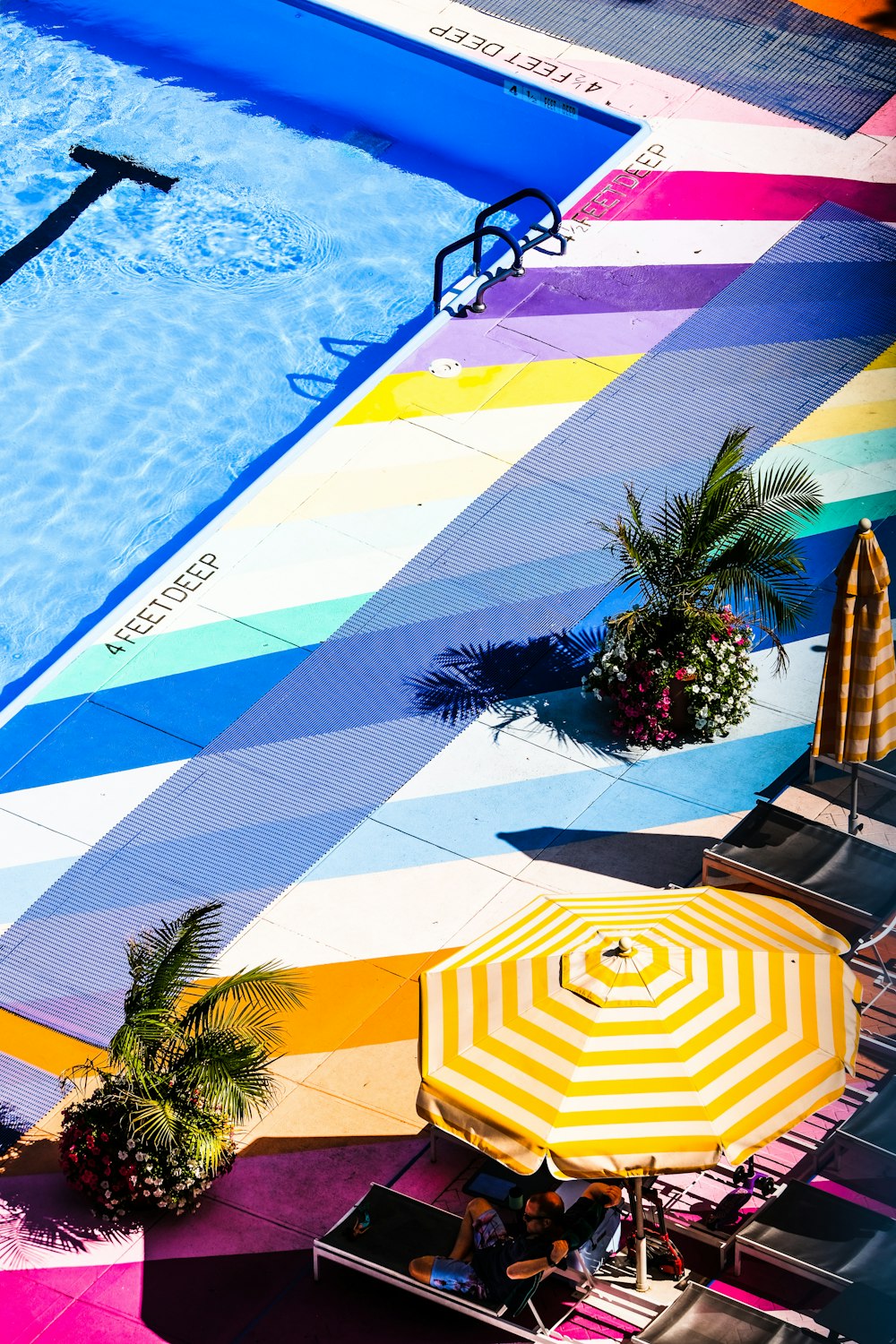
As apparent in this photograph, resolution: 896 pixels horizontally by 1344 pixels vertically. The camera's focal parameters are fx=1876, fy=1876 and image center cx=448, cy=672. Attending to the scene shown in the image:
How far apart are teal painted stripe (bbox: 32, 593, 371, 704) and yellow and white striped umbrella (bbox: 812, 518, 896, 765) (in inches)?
164

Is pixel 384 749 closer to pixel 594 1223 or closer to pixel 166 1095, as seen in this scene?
pixel 166 1095

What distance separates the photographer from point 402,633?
534 inches

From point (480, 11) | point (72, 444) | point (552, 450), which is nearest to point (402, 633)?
point (552, 450)

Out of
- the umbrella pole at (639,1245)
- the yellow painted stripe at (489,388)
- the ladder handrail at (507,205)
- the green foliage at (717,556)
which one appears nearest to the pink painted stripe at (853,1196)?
the umbrella pole at (639,1245)

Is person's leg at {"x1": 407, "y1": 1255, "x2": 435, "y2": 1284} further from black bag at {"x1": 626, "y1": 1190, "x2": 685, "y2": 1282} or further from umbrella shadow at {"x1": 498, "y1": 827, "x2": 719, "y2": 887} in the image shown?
umbrella shadow at {"x1": 498, "y1": 827, "x2": 719, "y2": 887}

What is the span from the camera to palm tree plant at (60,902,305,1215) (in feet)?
31.5

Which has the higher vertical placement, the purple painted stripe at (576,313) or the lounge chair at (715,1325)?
the purple painted stripe at (576,313)

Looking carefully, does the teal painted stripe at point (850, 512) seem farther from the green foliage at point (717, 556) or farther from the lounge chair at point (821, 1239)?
the lounge chair at point (821, 1239)

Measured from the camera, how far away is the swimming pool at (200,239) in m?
15.6

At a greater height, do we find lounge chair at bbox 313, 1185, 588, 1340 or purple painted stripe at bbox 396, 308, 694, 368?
purple painted stripe at bbox 396, 308, 694, 368

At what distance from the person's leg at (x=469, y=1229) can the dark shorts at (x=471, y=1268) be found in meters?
0.02

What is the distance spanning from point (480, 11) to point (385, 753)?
10.3m

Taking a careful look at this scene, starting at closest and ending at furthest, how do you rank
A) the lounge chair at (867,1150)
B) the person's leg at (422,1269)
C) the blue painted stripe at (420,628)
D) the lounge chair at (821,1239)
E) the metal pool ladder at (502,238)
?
the lounge chair at (821,1239), the person's leg at (422,1269), the lounge chair at (867,1150), the blue painted stripe at (420,628), the metal pool ladder at (502,238)

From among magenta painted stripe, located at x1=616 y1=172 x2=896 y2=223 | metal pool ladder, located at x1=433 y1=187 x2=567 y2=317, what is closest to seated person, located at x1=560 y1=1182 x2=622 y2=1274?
metal pool ladder, located at x1=433 y1=187 x2=567 y2=317
